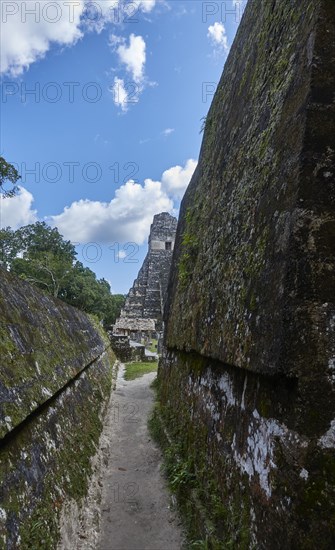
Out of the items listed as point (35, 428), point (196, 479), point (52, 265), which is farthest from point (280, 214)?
point (52, 265)

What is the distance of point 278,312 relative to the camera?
2.08 meters

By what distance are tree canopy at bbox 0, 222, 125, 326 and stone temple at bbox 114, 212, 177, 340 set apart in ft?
25.6

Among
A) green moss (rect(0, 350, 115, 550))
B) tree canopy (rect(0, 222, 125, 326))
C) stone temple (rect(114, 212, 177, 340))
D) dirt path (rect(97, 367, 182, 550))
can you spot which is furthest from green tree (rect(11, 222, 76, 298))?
green moss (rect(0, 350, 115, 550))

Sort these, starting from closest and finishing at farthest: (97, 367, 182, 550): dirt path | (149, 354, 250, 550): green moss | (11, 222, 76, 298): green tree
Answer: (149, 354, 250, 550): green moss < (97, 367, 182, 550): dirt path < (11, 222, 76, 298): green tree

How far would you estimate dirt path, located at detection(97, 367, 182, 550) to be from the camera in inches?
136

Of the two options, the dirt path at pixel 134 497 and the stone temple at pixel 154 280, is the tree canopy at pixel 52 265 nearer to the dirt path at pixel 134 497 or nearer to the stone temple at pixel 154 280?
the stone temple at pixel 154 280

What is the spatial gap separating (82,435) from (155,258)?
1650 inches

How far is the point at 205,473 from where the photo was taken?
3557 mm

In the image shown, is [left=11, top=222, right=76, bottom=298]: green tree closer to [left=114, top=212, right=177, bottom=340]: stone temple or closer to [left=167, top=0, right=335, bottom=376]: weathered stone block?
[left=114, top=212, right=177, bottom=340]: stone temple

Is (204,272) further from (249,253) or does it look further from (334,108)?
(334,108)

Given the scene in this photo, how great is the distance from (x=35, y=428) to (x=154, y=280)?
4071cm

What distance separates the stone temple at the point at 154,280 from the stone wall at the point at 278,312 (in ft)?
102

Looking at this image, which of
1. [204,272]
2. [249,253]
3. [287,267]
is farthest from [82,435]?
[287,267]

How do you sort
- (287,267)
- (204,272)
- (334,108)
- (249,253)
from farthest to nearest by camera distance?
(204,272) < (249,253) < (334,108) < (287,267)
